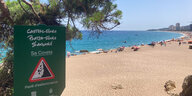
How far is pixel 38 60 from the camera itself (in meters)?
1.81

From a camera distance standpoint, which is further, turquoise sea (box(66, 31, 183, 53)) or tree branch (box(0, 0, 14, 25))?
turquoise sea (box(66, 31, 183, 53))

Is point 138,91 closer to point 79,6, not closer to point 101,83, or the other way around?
point 101,83

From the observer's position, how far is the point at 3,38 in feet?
10.7

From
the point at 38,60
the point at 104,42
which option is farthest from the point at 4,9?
the point at 104,42

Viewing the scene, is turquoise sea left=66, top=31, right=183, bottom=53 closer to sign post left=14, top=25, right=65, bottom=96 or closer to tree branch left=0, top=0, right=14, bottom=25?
sign post left=14, top=25, right=65, bottom=96

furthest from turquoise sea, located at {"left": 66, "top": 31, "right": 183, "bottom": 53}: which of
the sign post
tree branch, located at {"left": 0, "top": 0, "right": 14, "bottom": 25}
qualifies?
tree branch, located at {"left": 0, "top": 0, "right": 14, "bottom": 25}

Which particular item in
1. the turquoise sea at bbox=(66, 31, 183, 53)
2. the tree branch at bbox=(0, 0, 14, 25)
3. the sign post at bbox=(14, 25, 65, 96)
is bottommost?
the turquoise sea at bbox=(66, 31, 183, 53)

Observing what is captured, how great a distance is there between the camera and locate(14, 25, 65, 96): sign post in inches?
67.6

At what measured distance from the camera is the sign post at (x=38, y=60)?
172 cm

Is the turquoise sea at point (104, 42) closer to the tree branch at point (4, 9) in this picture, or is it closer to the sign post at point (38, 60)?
the sign post at point (38, 60)

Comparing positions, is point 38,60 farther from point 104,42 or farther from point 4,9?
point 104,42

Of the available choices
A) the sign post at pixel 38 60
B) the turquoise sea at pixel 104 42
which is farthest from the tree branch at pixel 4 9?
the turquoise sea at pixel 104 42

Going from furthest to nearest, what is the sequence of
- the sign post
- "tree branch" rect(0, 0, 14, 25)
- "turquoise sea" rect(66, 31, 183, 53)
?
"turquoise sea" rect(66, 31, 183, 53), "tree branch" rect(0, 0, 14, 25), the sign post

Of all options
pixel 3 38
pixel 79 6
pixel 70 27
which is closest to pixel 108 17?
pixel 79 6
